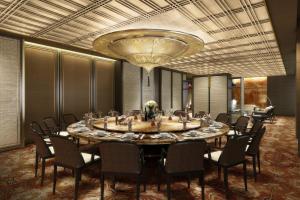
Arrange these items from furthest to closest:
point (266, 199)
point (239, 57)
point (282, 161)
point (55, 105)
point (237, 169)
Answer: point (239, 57) < point (55, 105) < point (282, 161) < point (237, 169) < point (266, 199)

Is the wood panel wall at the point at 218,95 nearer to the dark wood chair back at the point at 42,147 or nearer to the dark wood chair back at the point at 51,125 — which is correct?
the dark wood chair back at the point at 51,125

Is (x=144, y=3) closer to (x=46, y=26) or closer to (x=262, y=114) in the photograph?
(x=46, y=26)

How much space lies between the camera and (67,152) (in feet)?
9.09

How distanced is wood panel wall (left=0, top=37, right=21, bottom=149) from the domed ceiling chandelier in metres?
2.63

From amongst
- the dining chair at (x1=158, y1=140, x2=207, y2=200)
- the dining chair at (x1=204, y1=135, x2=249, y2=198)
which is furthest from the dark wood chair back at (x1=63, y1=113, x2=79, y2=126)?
the dining chair at (x1=204, y1=135, x2=249, y2=198)

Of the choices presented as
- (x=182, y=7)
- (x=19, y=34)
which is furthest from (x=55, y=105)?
(x=182, y=7)

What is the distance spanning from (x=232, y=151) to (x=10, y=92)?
5167mm

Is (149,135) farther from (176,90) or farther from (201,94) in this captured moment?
(176,90)

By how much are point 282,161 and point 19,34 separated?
6.69 metres

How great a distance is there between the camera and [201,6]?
3631 mm

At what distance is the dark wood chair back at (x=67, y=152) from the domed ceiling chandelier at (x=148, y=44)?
5.66 feet

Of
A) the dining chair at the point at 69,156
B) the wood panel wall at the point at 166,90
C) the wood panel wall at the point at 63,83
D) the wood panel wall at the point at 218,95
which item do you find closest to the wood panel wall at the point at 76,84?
the wood panel wall at the point at 63,83

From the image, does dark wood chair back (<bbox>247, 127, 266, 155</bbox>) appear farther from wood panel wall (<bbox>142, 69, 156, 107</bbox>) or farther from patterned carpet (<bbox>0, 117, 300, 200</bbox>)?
wood panel wall (<bbox>142, 69, 156, 107</bbox>)

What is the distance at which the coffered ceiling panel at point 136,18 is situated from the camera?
3547 mm
